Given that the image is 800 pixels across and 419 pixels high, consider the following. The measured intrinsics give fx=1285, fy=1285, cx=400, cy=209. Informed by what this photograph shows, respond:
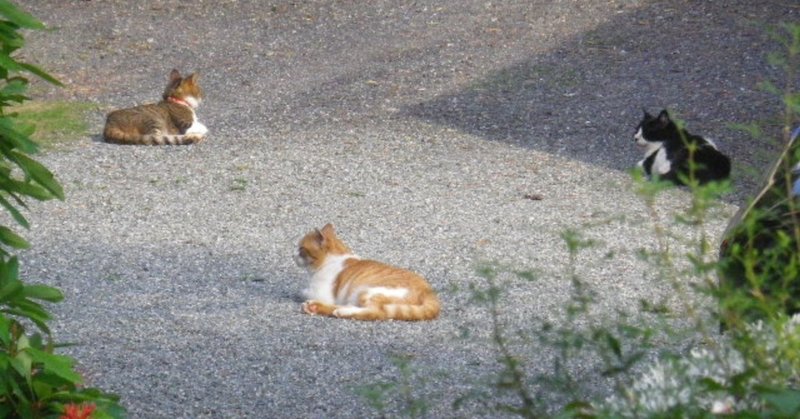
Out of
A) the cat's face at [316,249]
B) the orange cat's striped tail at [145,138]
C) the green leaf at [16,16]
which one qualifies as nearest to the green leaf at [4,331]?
the green leaf at [16,16]

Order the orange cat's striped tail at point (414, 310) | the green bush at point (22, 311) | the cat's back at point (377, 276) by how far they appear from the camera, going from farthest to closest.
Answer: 1. the cat's back at point (377, 276)
2. the orange cat's striped tail at point (414, 310)
3. the green bush at point (22, 311)

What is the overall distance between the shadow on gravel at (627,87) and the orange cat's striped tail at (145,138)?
81.9 inches

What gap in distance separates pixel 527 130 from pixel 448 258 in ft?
11.7

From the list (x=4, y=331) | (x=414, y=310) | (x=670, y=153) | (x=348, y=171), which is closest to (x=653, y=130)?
(x=670, y=153)

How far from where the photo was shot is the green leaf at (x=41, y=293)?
3.34 meters

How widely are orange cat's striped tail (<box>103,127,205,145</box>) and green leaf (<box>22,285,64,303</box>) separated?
724cm

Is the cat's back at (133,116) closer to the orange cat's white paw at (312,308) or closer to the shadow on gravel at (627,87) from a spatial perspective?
the shadow on gravel at (627,87)

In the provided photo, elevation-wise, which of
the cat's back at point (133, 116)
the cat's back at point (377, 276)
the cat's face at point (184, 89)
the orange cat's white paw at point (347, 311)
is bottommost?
the orange cat's white paw at point (347, 311)

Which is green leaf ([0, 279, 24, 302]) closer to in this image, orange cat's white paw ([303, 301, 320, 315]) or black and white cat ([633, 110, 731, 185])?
orange cat's white paw ([303, 301, 320, 315])

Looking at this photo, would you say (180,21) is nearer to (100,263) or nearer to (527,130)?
(527,130)

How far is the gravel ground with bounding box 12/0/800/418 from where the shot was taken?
5609 mm

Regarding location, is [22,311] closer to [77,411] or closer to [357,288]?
[77,411]

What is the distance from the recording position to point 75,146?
10.7 meters

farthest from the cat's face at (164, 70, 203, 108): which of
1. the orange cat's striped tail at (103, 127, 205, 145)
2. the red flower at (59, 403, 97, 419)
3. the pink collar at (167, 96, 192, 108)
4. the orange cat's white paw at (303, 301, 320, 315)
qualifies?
the red flower at (59, 403, 97, 419)
